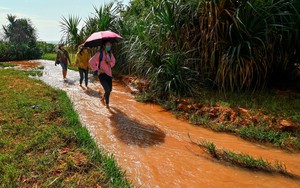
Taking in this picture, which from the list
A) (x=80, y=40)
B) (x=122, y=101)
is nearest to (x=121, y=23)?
(x=80, y=40)

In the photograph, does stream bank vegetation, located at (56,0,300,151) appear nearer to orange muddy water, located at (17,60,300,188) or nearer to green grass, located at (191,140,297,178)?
orange muddy water, located at (17,60,300,188)

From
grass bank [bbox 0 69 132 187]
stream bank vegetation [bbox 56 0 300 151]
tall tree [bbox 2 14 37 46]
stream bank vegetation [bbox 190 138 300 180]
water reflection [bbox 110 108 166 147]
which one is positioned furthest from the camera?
tall tree [bbox 2 14 37 46]

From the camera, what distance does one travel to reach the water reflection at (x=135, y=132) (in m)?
4.32

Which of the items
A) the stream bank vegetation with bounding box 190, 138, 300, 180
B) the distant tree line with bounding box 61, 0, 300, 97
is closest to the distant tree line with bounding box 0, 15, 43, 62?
the distant tree line with bounding box 61, 0, 300, 97

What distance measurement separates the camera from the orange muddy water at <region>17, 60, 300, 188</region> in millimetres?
3137

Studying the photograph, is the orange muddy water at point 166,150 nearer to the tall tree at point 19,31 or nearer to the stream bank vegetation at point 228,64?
the stream bank vegetation at point 228,64

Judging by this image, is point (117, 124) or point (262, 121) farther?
point (117, 124)

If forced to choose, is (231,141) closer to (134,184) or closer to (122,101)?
(134,184)

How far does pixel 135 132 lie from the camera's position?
4.74 metres

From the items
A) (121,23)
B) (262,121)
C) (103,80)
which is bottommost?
(262,121)

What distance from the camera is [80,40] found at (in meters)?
11.8

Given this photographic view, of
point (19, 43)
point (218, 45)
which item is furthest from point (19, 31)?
point (218, 45)

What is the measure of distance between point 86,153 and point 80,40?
929cm

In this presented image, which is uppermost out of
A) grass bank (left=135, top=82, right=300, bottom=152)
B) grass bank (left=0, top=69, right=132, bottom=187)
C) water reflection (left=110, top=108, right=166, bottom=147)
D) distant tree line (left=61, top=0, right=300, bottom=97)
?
distant tree line (left=61, top=0, right=300, bottom=97)
